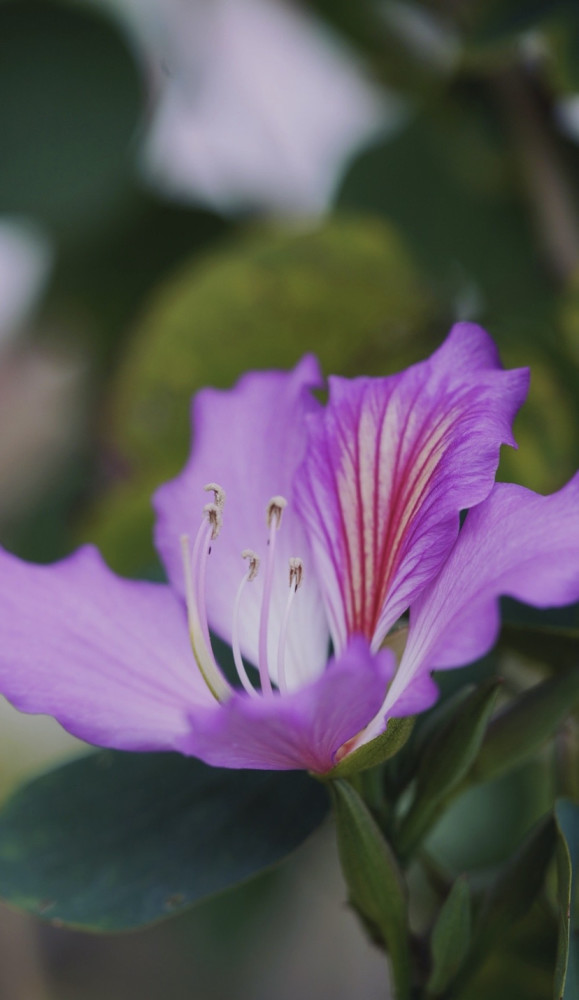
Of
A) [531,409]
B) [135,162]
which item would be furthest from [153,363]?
[531,409]

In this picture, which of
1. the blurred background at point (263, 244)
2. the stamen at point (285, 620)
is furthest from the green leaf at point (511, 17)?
the stamen at point (285, 620)

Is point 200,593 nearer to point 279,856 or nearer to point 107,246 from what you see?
point 279,856

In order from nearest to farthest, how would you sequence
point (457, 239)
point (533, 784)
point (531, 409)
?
point (531, 409) → point (533, 784) → point (457, 239)

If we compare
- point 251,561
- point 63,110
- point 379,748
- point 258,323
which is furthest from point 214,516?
point 63,110

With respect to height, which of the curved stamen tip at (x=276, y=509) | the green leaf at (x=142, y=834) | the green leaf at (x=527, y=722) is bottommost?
the green leaf at (x=142, y=834)

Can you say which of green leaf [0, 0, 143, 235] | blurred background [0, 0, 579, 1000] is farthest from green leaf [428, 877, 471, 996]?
green leaf [0, 0, 143, 235]

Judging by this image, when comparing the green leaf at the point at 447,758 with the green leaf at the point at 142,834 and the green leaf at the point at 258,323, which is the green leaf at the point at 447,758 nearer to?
the green leaf at the point at 142,834
